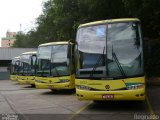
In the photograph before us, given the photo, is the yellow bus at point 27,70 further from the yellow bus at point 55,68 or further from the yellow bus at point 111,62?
the yellow bus at point 111,62

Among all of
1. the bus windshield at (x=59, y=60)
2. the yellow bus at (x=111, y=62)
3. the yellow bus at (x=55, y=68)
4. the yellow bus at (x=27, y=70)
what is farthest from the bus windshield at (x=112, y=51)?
the yellow bus at (x=27, y=70)

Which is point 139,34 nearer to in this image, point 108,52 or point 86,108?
point 108,52

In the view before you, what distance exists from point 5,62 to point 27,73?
33654 millimetres

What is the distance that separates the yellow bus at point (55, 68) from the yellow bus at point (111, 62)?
18.8 feet

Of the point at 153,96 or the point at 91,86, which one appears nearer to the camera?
the point at 91,86

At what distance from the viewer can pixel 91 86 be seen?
510 inches

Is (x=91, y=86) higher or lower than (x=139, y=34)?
lower

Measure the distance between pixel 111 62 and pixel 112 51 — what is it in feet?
1.33

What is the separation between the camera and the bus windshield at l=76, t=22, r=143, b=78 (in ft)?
41.8

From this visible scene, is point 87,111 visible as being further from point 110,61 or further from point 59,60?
point 59,60

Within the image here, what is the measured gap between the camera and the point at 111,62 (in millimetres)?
12891

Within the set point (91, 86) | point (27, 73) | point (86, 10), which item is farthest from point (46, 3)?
point (91, 86)

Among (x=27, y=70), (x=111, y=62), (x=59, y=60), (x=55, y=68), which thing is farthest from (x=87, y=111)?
(x=27, y=70)

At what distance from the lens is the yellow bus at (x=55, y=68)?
19500 mm
